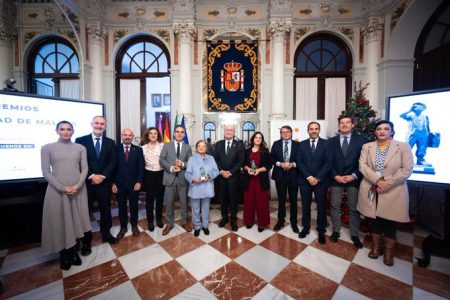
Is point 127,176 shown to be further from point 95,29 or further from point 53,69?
point 95,29

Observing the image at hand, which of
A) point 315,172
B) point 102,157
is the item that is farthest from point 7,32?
point 315,172

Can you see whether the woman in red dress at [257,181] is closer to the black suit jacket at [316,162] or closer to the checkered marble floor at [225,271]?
the checkered marble floor at [225,271]

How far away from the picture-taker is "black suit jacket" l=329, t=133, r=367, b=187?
2449mm

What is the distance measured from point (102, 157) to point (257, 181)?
7.35ft

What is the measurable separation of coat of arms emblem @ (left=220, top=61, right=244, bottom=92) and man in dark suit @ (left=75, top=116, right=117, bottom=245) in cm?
367

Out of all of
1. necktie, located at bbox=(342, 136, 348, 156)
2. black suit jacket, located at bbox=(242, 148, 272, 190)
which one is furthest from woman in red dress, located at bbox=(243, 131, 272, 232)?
necktie, located at bbox=(342, 136, 348, 156)

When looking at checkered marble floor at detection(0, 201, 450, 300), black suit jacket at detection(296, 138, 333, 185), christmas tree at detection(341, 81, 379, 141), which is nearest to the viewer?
checkered marble floor at detection(0, 201, 450, 300)

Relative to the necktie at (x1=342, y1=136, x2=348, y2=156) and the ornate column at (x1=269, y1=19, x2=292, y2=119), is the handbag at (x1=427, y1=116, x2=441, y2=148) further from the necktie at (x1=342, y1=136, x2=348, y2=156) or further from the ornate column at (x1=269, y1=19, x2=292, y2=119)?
the ornate column at (x1=269, y1=19, x2=292, y2=119)

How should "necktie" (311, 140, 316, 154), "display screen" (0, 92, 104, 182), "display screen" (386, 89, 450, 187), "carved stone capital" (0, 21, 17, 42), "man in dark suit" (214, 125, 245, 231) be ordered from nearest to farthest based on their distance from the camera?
"display screen" (386, 89, 450, 187)
"display screen" (0, 92, 104, 182)
"carved stone capital" (0, 21, 17, 42)
"necktie" (311, 140, 316, 154)
"man in dark suit" (214, 125, 245, 231)

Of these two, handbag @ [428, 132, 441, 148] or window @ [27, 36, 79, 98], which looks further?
window @ [27, 36, 79, 98]

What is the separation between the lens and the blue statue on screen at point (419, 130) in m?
2.33

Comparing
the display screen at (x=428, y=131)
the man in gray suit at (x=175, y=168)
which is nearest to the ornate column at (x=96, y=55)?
the man in gray suit at (x=175, y=168)

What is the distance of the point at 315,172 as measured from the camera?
102 inches

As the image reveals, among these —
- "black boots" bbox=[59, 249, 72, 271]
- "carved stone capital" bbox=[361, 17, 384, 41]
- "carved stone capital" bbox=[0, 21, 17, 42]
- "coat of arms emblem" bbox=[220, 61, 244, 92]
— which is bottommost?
"black boots" bbox=[59, 249, 72, 271]
